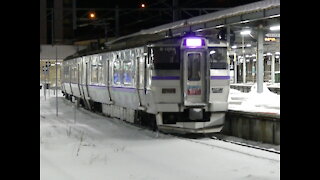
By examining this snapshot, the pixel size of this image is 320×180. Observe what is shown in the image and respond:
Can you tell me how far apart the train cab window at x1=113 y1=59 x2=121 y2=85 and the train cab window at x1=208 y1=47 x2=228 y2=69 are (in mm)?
4589

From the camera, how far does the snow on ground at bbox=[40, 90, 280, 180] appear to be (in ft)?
28.6

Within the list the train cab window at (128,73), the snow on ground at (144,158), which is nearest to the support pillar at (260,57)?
the train cab window at (128,73)

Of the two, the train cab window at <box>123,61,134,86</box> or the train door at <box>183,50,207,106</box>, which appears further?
the train cab window at <box>123,61,134,86</box>

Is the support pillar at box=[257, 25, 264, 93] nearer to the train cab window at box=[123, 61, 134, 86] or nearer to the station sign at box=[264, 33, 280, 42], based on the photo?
the station sign at box=[264, 33, 280, 42]

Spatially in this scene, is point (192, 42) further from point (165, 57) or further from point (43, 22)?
point (43, 22)

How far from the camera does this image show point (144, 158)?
34.2 feet

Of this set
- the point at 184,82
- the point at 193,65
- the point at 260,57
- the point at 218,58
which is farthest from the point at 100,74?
the point at 260,57

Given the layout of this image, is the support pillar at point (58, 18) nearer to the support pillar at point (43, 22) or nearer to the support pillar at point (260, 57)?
the support pillar at point (43, 22)

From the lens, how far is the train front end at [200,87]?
14172 mm

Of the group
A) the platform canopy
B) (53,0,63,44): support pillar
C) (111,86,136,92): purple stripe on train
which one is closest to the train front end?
(111,86,136,92): purple stripe on train

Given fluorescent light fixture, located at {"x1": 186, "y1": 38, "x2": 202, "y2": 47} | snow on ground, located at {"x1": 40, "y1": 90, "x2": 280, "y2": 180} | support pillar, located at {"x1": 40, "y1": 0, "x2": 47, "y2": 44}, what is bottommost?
snow on ground, located at {"x1": 40, "y1": 90, "x2": 280, "y2": 180}

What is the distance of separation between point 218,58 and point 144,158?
5.05 metres
